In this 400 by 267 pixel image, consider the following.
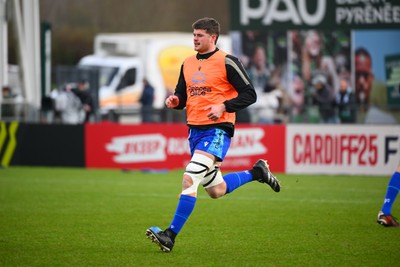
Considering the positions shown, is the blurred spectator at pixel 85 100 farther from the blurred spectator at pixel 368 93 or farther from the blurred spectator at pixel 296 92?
the blurred spectator at pixel 368 93

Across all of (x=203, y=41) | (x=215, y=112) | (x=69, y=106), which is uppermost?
(x=203, y=41)

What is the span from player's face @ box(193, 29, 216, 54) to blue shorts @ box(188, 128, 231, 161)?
0.83 m

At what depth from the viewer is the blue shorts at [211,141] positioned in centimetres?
957

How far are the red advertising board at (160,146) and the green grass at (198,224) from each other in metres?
2.03

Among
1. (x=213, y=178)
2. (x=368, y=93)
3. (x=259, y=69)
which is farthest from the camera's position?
(x=259, y=69)

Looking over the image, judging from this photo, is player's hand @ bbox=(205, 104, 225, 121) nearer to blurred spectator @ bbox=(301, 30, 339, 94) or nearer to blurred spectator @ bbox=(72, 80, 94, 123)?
blurred spectator @ bbox=(301, 30, 339, 94)

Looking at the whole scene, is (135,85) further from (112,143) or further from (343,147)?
(343,147)

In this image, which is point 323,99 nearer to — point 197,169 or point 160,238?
point 197,169

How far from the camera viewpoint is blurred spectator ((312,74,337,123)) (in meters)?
22.7

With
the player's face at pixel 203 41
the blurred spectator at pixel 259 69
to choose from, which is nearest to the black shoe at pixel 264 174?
the player's face at pixel 203 41

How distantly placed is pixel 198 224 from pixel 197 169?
→ 247cm

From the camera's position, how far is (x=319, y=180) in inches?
738

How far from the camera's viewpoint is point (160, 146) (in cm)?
2139

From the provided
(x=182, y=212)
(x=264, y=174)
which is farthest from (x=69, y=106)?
(x=182, y=212)
